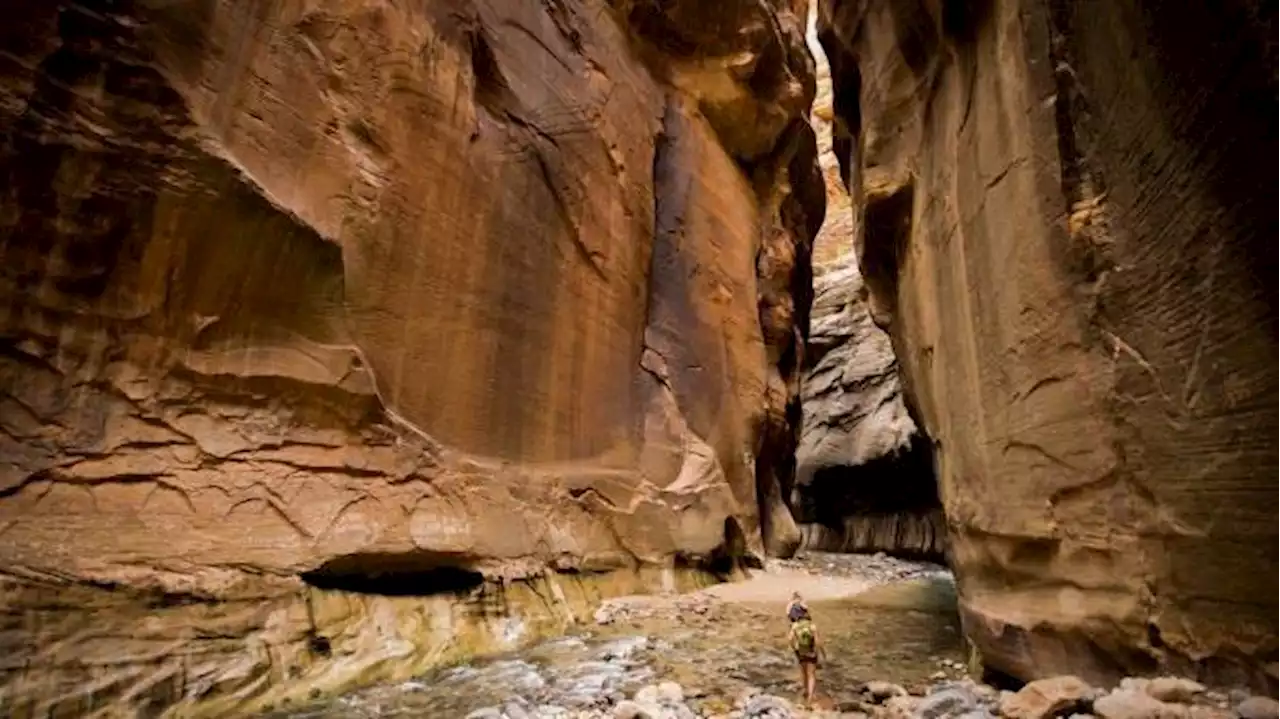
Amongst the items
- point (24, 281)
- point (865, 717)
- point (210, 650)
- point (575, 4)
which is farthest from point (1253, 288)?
point (575, 4)

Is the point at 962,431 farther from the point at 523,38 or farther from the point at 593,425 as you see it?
the point at 523,38

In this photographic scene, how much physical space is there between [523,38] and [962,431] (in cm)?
752

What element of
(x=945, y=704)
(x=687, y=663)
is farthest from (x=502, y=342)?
(x=945, y=704)

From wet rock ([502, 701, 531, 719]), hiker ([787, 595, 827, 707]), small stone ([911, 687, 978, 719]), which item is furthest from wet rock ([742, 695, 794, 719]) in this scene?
wet rock ([502, 701, 531, 719])

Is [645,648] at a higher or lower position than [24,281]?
lower

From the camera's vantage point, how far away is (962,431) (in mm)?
6535

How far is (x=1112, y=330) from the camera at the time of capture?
4152mm

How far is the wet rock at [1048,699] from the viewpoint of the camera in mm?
3709

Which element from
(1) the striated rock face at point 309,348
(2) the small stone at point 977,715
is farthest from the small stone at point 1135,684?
(1) the striated rock face at point 309,348

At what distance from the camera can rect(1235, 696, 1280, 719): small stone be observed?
2.88 metres

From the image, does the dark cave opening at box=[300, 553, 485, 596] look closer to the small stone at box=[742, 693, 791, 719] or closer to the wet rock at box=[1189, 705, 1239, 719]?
the small stone at box=[742, 693, 791, 719]

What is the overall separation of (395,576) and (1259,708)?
624cm

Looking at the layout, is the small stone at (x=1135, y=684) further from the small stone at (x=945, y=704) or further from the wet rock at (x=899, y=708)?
the wet rock at (x=899, y=708)

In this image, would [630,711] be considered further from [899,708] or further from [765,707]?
[899,708]
